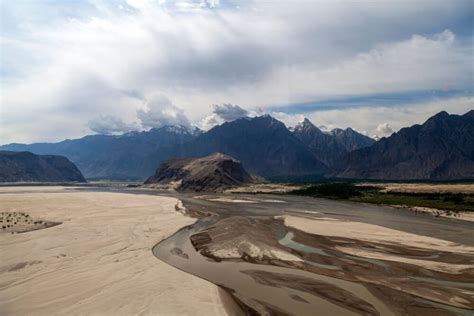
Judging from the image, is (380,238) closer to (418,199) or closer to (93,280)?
(93,280)

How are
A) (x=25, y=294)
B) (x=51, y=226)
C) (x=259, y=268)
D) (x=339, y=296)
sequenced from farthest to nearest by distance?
1. (x=51, y=226)
2. (x=259, y=268)
3. (x=339, y=296)
4. (x=25, y=294)

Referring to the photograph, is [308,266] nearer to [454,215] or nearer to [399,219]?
[399,219]

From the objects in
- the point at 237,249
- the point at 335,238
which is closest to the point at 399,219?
the point at 335,238

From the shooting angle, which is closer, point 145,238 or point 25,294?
point 25,294

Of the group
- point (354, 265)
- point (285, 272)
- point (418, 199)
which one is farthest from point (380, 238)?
point (418, 199)

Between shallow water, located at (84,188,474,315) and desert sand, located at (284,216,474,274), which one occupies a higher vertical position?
desert sand, located at (284,216,474,274)

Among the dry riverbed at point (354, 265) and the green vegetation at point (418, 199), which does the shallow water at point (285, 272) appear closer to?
the dry riverbed at point (354, 265)

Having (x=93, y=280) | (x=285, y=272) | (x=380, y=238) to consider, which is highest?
(x=93, y=280)

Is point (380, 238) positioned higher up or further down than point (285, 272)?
higher up

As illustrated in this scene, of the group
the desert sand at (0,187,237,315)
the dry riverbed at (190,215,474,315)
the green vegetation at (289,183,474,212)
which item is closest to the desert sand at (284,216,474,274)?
the dry riverbed at (190,215,474,315)

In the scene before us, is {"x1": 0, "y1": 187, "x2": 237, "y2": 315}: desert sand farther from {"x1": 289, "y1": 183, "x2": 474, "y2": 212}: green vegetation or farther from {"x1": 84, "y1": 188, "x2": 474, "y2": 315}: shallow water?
{"x1": 289, "y1": 183, "x2": 474, "y2": 212}: green vegetation

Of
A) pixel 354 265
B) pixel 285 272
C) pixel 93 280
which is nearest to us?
pixel 93 280
